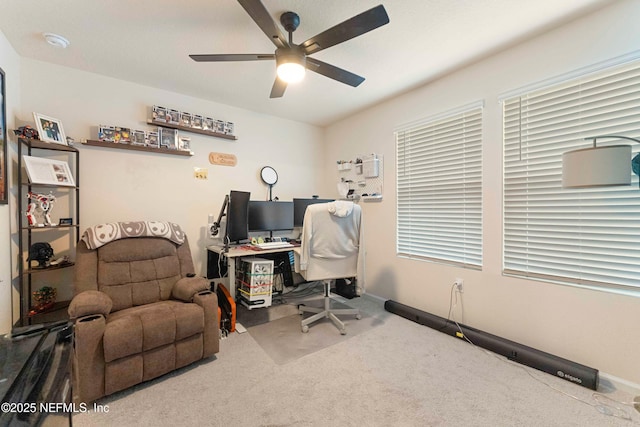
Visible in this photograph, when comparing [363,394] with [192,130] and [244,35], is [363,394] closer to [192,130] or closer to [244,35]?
[244,35]

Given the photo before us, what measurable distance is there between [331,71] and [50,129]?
246 centimetres

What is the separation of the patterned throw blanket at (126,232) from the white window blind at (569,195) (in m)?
3.11

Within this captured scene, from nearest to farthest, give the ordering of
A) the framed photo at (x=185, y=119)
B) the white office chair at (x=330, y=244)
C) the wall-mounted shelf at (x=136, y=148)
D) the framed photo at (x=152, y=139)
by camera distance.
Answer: the white office chair at (x=330, y=244) < the wall-mounted shelf at (x=136, y=148) < the framed photo at (x=152, y=139) < the framed photo at (x=185, y=119)

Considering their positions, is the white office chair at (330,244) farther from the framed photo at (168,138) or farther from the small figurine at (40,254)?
the small figurine at (40,254)

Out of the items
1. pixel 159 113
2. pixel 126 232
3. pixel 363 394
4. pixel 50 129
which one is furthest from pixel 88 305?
pixel 159 113

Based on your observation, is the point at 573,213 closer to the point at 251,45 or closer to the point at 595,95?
the point at 595,95

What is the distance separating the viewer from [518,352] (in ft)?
6.65

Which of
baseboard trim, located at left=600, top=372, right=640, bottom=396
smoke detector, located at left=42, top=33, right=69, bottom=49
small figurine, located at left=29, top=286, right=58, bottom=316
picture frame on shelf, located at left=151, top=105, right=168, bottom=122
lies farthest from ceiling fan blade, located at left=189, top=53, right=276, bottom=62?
baseboard trim, located at left=600, top=372, right=640, bottom=396

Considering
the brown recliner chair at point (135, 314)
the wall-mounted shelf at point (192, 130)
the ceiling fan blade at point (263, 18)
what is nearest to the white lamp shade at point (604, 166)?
the ceiling fan blade at point (263, 18)

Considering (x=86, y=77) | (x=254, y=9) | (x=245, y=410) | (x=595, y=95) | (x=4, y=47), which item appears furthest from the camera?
(x=86, y=77)

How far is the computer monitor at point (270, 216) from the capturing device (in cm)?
337

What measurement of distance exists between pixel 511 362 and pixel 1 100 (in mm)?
4349

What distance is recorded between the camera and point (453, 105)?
2.62 metres

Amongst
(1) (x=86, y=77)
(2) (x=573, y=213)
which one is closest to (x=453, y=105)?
(2) (x=573, y=213)
